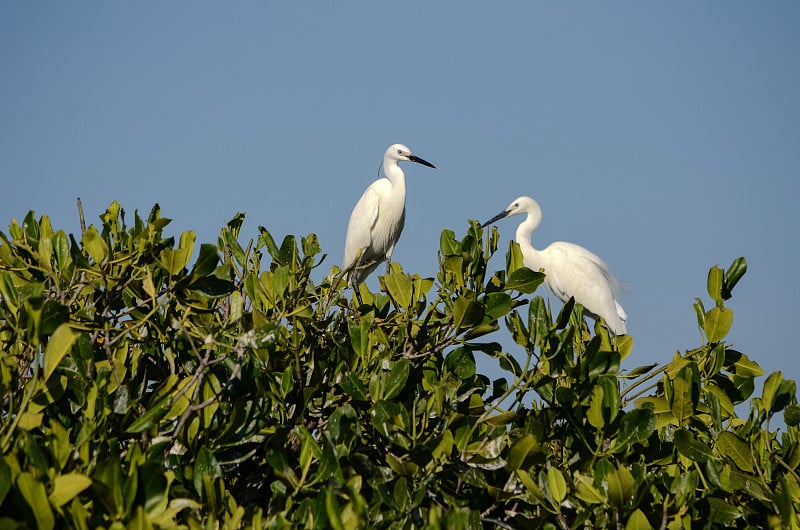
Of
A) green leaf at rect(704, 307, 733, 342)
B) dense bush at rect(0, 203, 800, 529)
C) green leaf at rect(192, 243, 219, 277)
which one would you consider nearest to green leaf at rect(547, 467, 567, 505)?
dense bush at rect(0, 203, 800, 529)

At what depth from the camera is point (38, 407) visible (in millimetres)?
2264

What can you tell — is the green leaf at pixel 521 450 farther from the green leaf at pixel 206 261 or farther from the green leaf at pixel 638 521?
the green leaf at pixel 206 261

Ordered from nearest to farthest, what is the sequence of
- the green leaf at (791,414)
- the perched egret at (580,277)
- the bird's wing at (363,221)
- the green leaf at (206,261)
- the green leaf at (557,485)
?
the green leaf at (557,485) → the green leaf at (206,261) → the green leaf at (791,414) → the bird's wing at (363,221) → the perched egret at (580,277)

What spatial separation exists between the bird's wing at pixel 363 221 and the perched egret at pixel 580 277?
2.71 meters

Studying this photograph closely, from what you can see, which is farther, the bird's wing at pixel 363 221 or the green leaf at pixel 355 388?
the bird's wing at pixel 363 221

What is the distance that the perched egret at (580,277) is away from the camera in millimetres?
10977

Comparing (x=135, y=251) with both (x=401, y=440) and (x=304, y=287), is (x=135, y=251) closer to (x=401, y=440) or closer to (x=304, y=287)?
(x=304, y=287)

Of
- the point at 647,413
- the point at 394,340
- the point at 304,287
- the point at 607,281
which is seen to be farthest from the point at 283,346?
the point at 607,281

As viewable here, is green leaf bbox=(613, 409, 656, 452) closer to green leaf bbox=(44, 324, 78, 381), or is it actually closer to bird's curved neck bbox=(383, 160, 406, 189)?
green leaf bbox=(44, 324, 78, 381)

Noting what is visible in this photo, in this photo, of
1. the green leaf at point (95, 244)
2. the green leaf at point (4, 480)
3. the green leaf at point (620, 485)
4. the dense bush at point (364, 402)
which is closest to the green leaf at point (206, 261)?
the dense bush at point (364, 402)

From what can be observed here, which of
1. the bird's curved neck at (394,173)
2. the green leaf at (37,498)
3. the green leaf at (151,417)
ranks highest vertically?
the bird's curved neck at (394,173)

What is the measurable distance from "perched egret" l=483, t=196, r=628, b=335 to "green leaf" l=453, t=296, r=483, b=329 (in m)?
8.10

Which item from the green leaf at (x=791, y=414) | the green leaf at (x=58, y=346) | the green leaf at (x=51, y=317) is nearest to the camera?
the green leaf at (x=58, y=346)

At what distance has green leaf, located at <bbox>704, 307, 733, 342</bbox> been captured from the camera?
9.63ft
